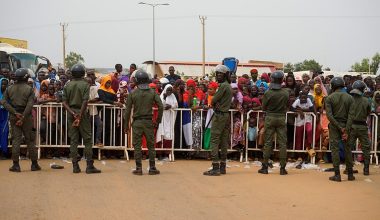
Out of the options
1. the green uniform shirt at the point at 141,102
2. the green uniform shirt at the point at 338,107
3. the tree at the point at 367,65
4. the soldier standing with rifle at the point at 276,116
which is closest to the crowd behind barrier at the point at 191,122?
the soldier standing with rifle at the point at 276,116

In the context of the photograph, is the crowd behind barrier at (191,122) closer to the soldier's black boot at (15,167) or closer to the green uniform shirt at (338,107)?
the soldier's black boot at (15,167)

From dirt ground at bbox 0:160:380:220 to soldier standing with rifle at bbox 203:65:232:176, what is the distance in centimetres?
31

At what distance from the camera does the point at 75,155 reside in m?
10.2

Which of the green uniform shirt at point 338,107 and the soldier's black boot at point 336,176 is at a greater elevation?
the green uniform shirt at point 338,107

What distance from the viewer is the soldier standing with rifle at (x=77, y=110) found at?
33.4 ft

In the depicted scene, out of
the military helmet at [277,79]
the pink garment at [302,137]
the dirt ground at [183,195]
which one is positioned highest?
the military helmet at [277,79]

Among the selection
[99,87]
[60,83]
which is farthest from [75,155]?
[60,83]

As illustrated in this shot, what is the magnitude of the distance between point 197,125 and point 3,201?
217 inches

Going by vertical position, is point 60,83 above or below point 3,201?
above

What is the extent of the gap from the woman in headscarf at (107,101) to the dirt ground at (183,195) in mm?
1347

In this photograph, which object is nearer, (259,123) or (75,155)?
(75,155)

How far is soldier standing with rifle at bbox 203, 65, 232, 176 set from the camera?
10297 mm

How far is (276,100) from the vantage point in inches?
412

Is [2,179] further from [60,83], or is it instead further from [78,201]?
[60,83]
